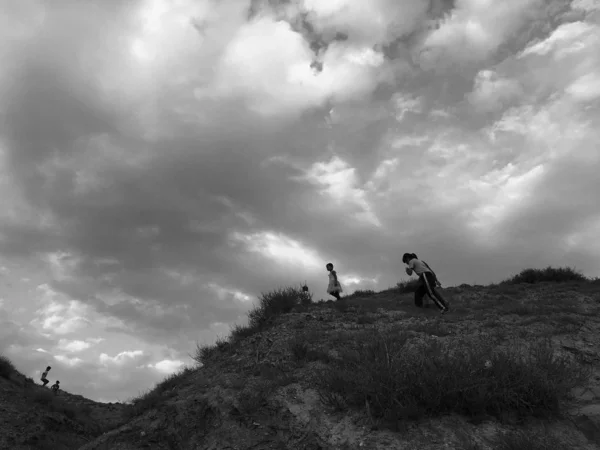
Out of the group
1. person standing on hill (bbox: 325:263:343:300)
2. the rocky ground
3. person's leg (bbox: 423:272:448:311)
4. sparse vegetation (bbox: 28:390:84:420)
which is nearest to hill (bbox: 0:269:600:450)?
person's leg (bbox: 423:272:448:311)

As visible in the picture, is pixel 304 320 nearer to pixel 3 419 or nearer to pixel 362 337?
pixel 362 337

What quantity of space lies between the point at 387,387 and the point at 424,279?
7056 mm

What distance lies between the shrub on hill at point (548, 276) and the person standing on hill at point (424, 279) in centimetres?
813

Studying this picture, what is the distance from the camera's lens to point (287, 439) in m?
5.94

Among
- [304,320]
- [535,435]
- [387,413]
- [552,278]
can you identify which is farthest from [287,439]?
[552,278]

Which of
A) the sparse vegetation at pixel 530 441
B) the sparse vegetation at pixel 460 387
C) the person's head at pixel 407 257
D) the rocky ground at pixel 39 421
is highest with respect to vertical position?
the person's head at pixel 407 257

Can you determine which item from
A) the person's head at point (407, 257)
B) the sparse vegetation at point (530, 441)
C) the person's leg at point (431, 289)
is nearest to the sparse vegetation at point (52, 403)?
the person's head at point (407, 257)

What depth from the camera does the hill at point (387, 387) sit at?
17.4 feet

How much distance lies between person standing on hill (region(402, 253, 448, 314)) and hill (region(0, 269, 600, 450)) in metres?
0.39

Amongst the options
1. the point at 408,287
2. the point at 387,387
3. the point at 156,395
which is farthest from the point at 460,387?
the point at 408,287

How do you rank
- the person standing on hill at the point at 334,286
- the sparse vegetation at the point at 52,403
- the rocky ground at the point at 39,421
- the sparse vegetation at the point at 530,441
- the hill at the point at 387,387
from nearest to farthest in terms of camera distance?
the sparse vegetation at the point at 530,441
the hill at the point at 387,387
the rocky ground at the point at 39,421
the person standing on hill at the point at 334,286
the sparse vegetation at the point at 52,403

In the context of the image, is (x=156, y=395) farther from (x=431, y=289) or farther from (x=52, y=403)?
(x=52, y=403)

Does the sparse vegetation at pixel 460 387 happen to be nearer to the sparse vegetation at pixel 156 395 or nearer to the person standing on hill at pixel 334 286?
the sparse vegetation at pixel 156 395

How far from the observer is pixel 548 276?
18328mm
